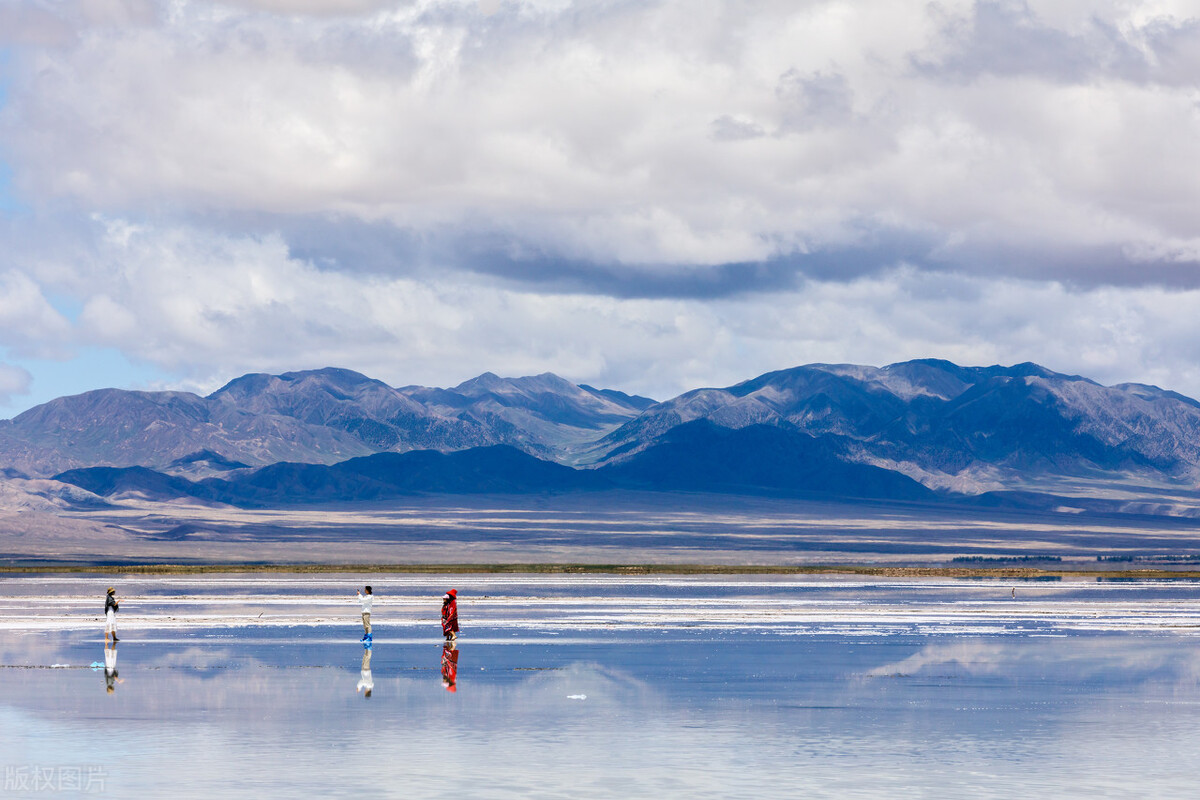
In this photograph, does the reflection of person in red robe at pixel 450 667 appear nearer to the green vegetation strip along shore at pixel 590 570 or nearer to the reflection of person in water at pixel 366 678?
the reflection of person in water at pixel 366 678

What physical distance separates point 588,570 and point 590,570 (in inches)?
6.5

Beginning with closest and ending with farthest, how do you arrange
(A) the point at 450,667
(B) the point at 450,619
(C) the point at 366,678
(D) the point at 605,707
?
(D) the point at 605,707
(C) the point at 366,678
(A) the point at 450,667
(B) the point at 450,619

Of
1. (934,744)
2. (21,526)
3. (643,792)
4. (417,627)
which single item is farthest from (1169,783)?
(21,526)

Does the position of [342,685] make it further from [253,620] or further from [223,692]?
[253,620]

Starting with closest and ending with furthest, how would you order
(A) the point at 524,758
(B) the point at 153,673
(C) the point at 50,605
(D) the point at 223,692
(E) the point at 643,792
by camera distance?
(E) the point at 643,792 < (A) the point at 524,758 < (D) the point at 223,692 < (B) the point at 153,673 < (C) the point at 50,605

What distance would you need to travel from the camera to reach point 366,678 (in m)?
34.4

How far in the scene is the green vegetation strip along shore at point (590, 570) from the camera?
113550 millimetres

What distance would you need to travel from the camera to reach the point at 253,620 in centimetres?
5497

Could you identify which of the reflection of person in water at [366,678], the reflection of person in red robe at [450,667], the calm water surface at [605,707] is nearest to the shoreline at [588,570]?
the calm water surface at [605,707]

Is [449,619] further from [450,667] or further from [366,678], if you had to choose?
[366,678]

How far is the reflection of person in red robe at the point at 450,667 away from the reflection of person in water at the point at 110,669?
7.37 meters

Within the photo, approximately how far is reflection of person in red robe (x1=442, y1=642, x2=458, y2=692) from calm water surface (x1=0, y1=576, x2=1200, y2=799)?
3.8 inches

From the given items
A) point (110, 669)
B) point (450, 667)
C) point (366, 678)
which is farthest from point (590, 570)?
point (366, 678)

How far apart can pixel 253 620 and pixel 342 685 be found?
2328cm
